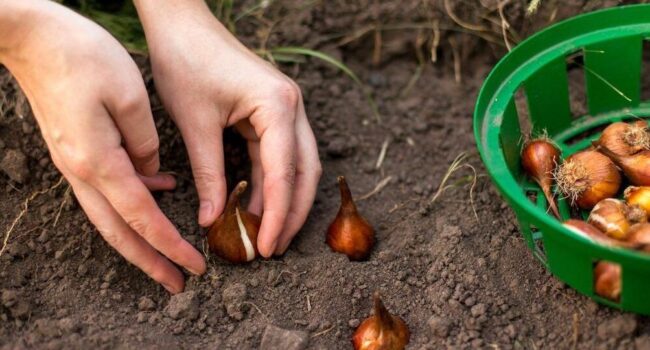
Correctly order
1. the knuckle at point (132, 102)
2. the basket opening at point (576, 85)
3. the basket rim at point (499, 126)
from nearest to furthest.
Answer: the basket rim at point (499, 126), the knuckle at point (132, 102), the basket opening at point (576, 85)

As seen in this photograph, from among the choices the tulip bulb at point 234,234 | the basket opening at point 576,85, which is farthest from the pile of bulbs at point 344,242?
the basket opening at point 576,85

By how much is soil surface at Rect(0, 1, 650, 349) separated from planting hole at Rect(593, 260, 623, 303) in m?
0.07

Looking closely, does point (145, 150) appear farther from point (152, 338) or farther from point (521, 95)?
point (521, 95)

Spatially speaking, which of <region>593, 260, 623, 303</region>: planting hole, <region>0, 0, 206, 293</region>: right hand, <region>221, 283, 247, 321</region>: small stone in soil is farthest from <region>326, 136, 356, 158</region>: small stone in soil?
<region>593, 260, 623, 303</region>: planting hole

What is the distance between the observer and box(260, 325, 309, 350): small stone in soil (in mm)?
1585

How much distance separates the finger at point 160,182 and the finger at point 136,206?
259 millimetres

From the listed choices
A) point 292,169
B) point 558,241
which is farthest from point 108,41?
point 558,241

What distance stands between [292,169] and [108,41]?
444 millimetres

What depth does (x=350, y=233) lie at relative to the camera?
1772mm

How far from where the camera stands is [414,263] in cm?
177

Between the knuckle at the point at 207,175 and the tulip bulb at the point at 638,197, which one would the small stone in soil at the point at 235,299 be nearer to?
the knuckle at the point at 207,175

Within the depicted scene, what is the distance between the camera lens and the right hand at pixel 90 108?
141 cm

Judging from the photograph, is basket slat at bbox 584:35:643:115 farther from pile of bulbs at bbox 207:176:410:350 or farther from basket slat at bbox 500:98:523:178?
pile of bulbs at bbox 207:176:410:350

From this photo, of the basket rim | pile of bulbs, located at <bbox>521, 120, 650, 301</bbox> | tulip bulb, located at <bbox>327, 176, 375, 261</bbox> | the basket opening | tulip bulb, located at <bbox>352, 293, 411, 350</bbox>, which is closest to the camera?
the basket rim
